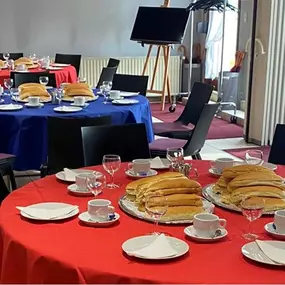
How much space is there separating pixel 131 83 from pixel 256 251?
12.7 feet

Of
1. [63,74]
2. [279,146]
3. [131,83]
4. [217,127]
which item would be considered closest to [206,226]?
[279,146]

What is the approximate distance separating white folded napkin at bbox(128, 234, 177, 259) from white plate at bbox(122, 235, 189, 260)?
13 millimetres

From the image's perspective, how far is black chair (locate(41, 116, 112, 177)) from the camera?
3.36 metres

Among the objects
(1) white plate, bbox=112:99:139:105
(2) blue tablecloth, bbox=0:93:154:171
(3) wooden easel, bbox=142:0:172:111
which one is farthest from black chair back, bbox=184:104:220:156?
(3) wooden easel, bbox=142:0:172:111

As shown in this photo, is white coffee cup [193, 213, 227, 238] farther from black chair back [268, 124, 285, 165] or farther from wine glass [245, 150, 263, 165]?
black chair back [268, 124, 285, 165]

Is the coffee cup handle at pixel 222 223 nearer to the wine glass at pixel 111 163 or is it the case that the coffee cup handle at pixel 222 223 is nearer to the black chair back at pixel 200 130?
the wine glass at pixel 111 163

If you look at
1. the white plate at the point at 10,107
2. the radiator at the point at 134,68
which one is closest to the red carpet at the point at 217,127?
the radiator at the point at 134,68

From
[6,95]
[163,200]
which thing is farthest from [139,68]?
[163,200]

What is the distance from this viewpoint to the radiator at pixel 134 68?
28.3ft

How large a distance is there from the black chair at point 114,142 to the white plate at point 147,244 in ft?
4.34

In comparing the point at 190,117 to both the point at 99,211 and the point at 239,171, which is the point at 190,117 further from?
the point at 99,211

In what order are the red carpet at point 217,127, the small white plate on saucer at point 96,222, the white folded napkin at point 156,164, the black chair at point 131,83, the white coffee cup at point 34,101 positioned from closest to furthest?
the small white plate on saucer at point 96,222
the white folded napkin at point 156,164
the white coffee cup at point 34,101
the black chair at point 131,83
the red carpet at point 217,127

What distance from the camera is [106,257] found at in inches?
61.5

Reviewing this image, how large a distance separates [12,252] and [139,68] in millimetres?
7469
